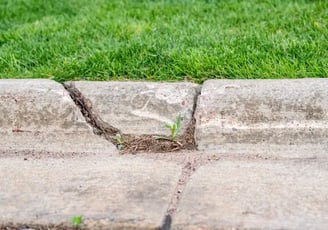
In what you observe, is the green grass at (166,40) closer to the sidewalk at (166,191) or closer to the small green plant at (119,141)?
the small green plant at (119,141)

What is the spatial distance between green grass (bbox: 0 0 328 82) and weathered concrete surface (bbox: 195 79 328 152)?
0.26m

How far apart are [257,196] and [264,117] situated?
630 millimetres

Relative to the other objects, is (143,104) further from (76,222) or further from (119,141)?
(76,222)

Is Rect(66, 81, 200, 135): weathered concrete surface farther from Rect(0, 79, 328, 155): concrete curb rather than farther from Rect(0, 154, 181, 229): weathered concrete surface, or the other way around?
Rect(0, 154, 181, 229): weathered concrete surface

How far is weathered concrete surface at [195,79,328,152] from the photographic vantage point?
2521 mm

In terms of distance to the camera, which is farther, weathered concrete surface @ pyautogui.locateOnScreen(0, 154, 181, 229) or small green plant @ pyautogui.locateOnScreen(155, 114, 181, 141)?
small green plant @ pyautogui.locateOnScreen(155, 114, 181, 141)

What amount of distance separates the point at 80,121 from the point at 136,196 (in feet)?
2.37

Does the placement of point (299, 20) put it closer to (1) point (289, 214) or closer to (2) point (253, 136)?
(2) point (253, 136)

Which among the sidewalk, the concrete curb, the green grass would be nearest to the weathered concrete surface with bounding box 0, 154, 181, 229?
the sidewalk

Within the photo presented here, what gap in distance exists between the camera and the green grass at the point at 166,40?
9.77 feet

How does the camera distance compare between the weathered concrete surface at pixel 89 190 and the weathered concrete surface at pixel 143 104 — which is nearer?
the weathered concrete surface at pixel 89 190

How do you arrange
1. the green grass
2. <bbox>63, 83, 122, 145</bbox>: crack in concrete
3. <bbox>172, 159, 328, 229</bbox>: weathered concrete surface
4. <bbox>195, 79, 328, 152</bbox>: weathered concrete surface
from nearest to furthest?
1. <bbox>172, 159, 328, 229</bbox>: weathered concrete surface
2. <bbox>195, 79, 328, 152</bbox>: weathered concrete surface
3. <bbox>63, 83, 122, 145</bbox>: crack in concrete
4. the green grass

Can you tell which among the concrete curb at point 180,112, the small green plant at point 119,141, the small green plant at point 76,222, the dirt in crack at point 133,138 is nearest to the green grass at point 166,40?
the concrete curb at point 180,112

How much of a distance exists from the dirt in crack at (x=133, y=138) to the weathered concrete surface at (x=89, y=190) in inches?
4.9
